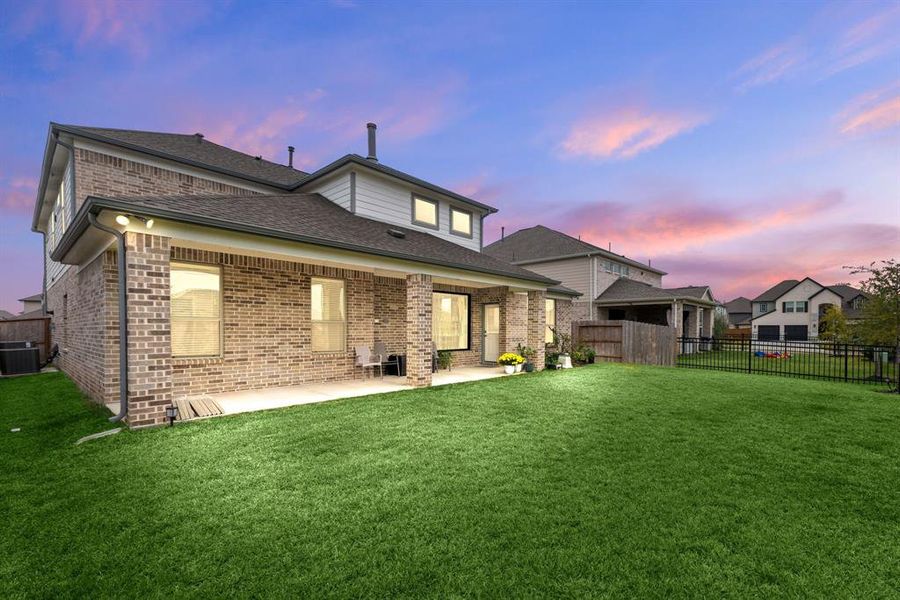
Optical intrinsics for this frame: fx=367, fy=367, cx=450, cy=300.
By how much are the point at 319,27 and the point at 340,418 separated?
12642 millimetres

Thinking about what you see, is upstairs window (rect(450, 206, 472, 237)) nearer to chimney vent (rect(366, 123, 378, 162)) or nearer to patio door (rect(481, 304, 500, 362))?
patio door (rect(481, 304, 500, 362))

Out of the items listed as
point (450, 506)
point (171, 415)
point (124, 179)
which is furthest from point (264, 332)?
point (450, 506)

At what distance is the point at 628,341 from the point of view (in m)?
14.8

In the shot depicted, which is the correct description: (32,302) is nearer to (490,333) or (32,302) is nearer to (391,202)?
(391,202)

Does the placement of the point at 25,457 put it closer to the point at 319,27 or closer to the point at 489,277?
the point at 489,277

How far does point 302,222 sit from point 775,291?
6196 cm

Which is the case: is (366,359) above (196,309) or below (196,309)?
below

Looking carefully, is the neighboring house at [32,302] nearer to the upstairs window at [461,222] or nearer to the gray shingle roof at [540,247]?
the gray shingle roof at [540,247]

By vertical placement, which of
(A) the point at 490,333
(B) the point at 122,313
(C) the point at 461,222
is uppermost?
(C) the point at 461,222

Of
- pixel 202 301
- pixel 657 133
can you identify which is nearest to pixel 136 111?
pixel 202 301

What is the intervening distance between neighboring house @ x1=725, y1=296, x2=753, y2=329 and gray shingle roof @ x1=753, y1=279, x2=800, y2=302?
54.9 feet

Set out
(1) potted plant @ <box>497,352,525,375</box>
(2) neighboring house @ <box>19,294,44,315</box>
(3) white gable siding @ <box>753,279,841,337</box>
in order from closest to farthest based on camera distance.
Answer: (1) potted plant @ <box>497,352,525,375</box>, (3) white gable siding @ <box>753,279,841,337</box>, (2) neighboring house @ <box>19,294,44,315</box>

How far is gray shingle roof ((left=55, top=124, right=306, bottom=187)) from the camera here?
9.27 metres

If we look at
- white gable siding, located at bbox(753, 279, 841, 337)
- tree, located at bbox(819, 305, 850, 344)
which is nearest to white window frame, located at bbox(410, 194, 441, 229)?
tree, located at bbox(819, 305, 850, 344)
